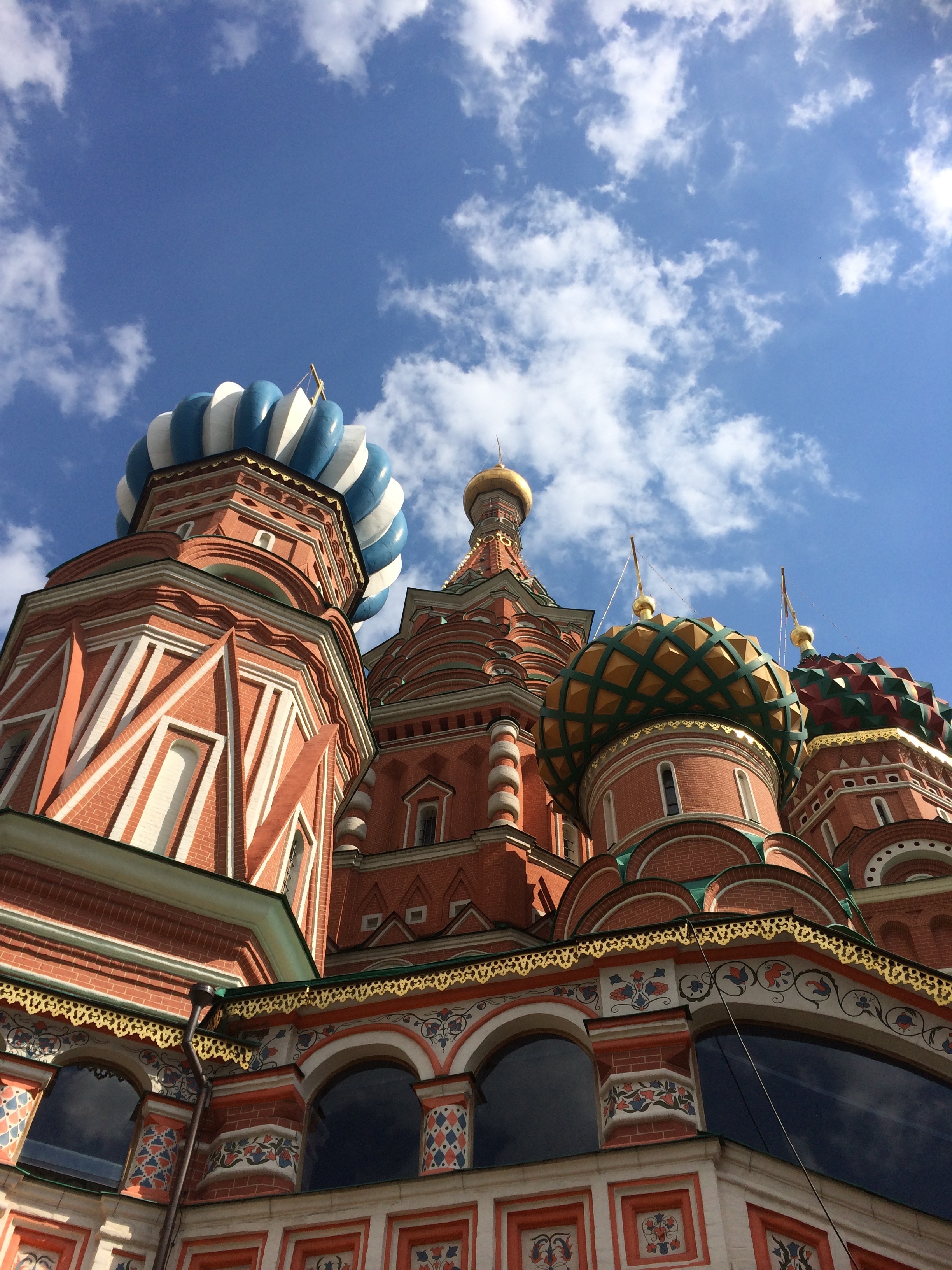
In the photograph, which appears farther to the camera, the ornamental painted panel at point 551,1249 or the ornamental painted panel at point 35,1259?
the ornamental painted panel at point 35,1259

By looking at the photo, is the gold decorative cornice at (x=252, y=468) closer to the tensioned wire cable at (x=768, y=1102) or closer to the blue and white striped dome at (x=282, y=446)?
the blue and white striped dome at (x=282, y=446)

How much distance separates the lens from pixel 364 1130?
299 inches

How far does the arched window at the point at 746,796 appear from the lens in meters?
12.8

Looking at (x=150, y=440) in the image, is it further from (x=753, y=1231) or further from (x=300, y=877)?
(x=753, y=1231)

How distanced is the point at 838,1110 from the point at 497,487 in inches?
1010

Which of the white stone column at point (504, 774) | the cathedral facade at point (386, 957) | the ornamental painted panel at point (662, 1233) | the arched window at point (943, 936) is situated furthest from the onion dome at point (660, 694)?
the ornamental painted panel at point (662, 1233)

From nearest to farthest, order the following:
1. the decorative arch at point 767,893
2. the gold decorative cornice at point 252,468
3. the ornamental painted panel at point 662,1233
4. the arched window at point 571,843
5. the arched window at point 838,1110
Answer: the ornamental painted panel at point 662,1233 → the arched window at point 838,1110 → the decorative arch at point 767,893 → the gold decorative cornice at point 252,468 → the arched window at point 571,843

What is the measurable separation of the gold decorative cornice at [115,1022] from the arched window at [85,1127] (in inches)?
11.3

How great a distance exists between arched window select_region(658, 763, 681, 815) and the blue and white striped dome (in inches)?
249

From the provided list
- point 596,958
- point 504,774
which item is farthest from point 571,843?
point 596,958

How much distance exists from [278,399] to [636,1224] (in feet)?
43.3

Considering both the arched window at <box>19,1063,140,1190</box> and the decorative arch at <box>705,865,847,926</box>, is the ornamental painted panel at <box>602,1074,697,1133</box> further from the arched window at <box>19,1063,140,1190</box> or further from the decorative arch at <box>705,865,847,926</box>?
the decorative arch at <box>705,865,847,926</box>

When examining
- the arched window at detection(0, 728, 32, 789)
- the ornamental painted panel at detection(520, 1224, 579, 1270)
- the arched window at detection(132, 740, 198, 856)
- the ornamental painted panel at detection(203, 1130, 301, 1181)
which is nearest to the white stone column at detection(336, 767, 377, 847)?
the arched window at detection(132, 740, 198, 856)

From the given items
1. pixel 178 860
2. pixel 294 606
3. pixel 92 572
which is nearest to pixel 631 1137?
pixel 178 860
